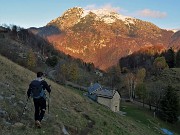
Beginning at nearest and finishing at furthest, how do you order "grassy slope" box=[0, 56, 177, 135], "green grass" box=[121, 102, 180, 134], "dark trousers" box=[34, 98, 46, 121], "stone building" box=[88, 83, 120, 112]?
"dark trousers" box=[34, 98, 46, 121], "grassy slope" box=[0, 56, 177, 135], "green grass" box=[121, 102, 180, 134], "stone building" box=[88, 83, 120, 112]

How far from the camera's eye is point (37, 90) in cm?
1672

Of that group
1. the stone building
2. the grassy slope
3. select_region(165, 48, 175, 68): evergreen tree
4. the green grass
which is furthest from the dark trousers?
select_region(165, 48, 175, 68): evergreen tree

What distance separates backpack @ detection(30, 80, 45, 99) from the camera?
658 inches

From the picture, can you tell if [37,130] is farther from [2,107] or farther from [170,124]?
[170,124]

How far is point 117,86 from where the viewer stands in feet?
464

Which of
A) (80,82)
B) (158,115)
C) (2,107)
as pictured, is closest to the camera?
(2,107)

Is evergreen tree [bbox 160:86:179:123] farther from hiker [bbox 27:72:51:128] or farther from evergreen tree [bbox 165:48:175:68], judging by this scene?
evergreen tree [bbox 165:48:175:68]

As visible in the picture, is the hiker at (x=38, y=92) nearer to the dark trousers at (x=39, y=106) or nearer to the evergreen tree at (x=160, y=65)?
the dark trousers at (x=39, y=106)

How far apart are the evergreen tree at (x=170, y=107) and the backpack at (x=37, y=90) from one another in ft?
242

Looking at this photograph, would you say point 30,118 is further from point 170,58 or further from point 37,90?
point 170,58

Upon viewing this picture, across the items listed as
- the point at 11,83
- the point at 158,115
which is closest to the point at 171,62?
the point at 158,115

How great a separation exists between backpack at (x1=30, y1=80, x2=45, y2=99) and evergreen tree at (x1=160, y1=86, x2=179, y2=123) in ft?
242

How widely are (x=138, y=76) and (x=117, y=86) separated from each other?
1052 cm

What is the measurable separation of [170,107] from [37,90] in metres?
74.5
